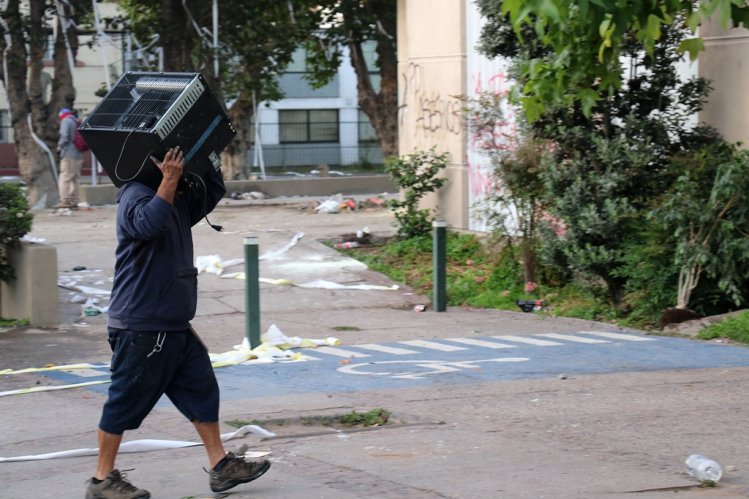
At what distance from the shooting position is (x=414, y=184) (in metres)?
15.6

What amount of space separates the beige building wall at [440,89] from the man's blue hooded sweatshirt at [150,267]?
1001 cm

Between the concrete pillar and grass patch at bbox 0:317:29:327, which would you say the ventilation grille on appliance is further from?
grass patch at bbox 0:317:29:327

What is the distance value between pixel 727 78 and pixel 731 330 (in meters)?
3.02

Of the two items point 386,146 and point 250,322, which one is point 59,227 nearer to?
point 250,322

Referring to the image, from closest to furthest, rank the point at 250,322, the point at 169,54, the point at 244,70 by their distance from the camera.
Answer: the point at 250,322, the point at 169,54, the point at 244,70

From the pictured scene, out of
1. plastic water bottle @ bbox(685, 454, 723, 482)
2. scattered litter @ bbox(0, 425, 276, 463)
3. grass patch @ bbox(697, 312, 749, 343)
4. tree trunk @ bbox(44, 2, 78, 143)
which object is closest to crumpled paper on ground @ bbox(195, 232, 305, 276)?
grass patch @ bbox(697, 312, 749, 343)

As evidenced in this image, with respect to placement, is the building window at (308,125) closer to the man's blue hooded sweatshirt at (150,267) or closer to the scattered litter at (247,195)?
the scattered litter at (247,195)

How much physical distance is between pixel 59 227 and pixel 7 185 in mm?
6992

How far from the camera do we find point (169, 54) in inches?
903

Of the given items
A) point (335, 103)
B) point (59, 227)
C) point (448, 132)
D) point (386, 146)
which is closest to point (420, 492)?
point (448, 132)

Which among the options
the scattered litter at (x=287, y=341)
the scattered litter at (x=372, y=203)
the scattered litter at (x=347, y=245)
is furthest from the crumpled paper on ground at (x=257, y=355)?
the scattered litter at (x=372, y=203)

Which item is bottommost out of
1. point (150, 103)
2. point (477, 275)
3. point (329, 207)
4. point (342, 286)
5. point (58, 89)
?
point (342, 286)

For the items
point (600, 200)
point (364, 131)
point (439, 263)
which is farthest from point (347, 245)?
point (364, 131)

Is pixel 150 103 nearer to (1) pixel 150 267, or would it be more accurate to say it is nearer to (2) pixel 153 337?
(1) pixel 150 267
